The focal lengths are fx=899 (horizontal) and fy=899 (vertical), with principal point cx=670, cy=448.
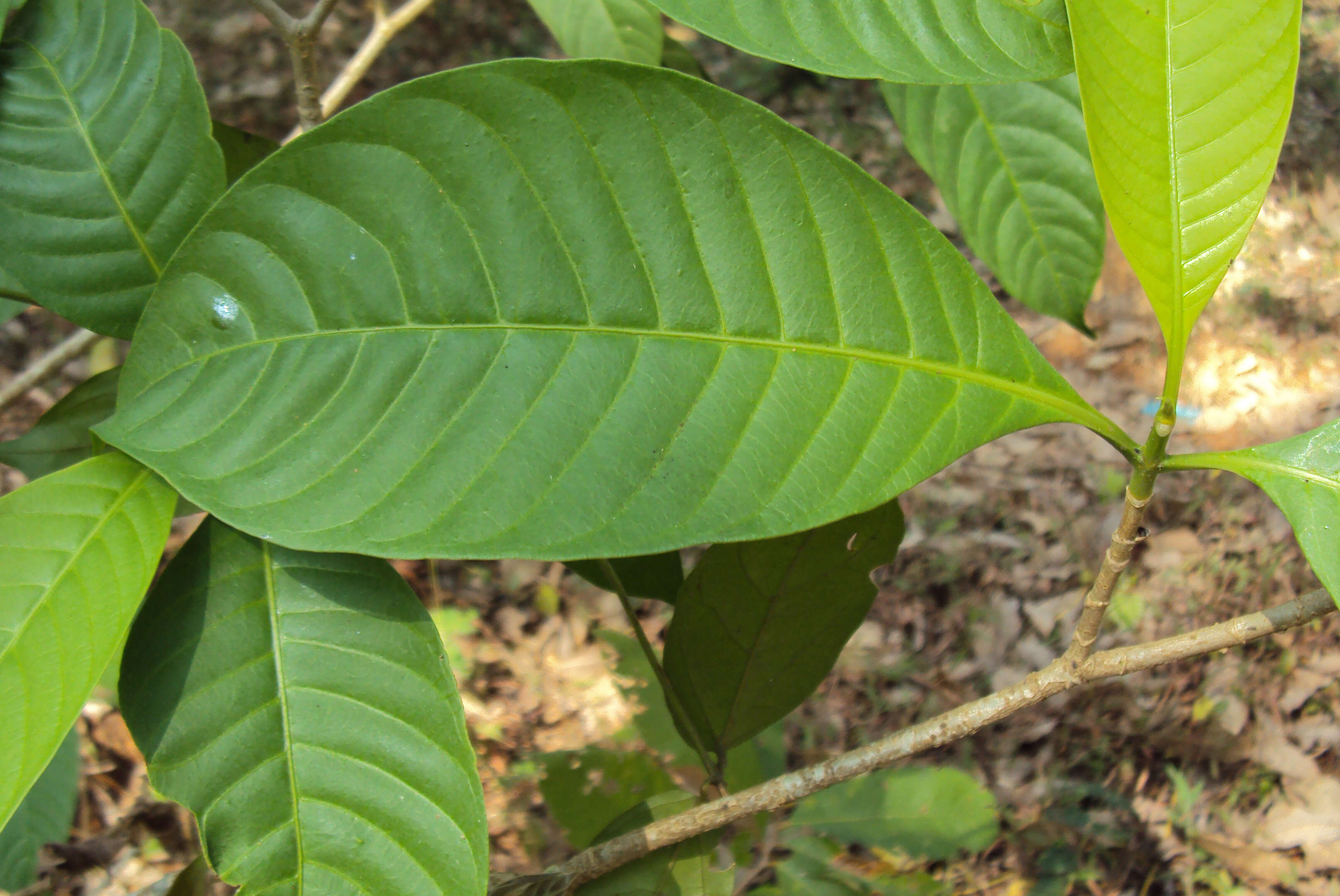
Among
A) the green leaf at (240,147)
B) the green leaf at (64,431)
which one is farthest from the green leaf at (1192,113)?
the green leaf at (64,431)

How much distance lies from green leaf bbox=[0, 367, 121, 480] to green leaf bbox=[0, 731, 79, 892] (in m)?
0.62

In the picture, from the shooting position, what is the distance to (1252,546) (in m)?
2.54

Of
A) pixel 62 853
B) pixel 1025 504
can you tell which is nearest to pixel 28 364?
pixel 62 853

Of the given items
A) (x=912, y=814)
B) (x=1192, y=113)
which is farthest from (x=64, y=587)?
(x=912, y=814)

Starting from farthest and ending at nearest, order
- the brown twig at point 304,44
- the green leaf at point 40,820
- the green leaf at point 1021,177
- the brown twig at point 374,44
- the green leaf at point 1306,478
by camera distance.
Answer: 1. the green leaf at point 40,820
2. the brown twig at point 374,44
3. the green leaf at point 1021,177
4. the brown twig at point 304,44
5. the green leaf at point 1306,478

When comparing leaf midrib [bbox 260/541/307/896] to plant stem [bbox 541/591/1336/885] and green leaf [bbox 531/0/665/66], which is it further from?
green leaf [bbox 531/0/665/66]

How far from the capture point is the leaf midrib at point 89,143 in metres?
0.74

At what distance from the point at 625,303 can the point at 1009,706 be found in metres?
0.40

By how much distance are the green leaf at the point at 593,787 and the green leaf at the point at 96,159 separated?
982mm

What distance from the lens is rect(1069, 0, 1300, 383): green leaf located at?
0.60 metres

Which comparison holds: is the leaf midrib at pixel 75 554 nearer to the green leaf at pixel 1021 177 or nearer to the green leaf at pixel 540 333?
the green leaf at pixel 540 333

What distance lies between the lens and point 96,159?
0.74 metres

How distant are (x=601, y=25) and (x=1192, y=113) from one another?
78 centimetres

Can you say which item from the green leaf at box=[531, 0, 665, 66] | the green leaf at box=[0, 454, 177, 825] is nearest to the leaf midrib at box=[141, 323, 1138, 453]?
the green leaf at box=[0, 454, 177, 825]
